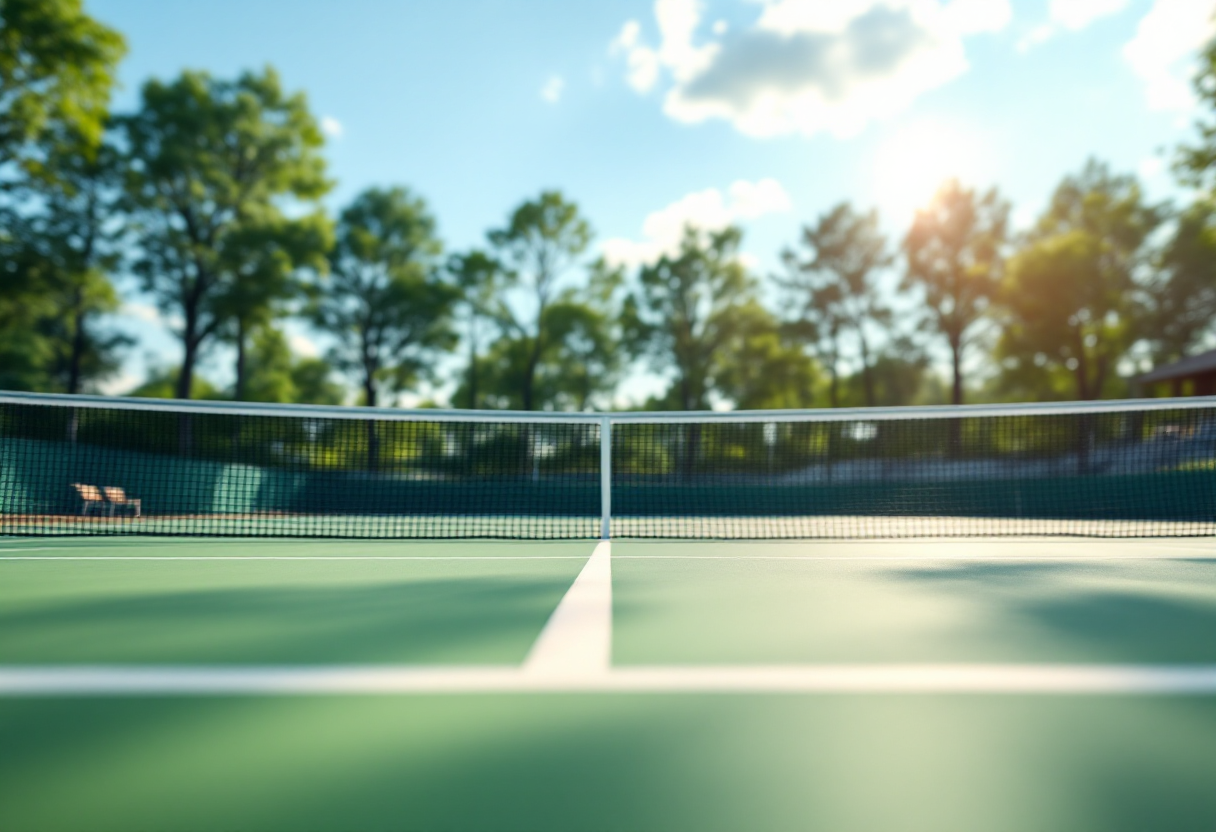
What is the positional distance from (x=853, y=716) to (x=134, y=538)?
751cm

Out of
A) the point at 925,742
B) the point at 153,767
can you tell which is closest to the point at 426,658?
the point at 153,767

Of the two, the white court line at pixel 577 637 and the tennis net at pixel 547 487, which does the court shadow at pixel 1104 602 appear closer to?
the white court line at pixel 577 637

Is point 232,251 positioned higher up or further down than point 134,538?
higher up

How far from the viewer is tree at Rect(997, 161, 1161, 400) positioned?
27.5 m

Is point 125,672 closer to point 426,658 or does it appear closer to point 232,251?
point 426,658

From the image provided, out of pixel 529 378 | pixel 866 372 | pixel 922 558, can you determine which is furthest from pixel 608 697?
pixel 866 372

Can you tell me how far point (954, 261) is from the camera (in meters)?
31.5

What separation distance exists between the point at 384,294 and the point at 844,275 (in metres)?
21.6

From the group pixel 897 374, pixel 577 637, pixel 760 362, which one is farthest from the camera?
pixel 897 374

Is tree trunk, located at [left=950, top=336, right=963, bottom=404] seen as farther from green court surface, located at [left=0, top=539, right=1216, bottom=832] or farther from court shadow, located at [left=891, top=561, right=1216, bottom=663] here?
green court surface, located at [left=0, top=539, right=1216, bottom=832]

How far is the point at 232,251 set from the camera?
75.1 ft

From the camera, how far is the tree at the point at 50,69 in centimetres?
1664

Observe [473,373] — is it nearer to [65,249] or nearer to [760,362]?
[760,362]

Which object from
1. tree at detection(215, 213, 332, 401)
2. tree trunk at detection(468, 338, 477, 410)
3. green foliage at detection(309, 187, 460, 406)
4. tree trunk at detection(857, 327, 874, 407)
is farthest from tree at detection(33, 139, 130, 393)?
tree trunk at detection(857, 327, 874, 407)
